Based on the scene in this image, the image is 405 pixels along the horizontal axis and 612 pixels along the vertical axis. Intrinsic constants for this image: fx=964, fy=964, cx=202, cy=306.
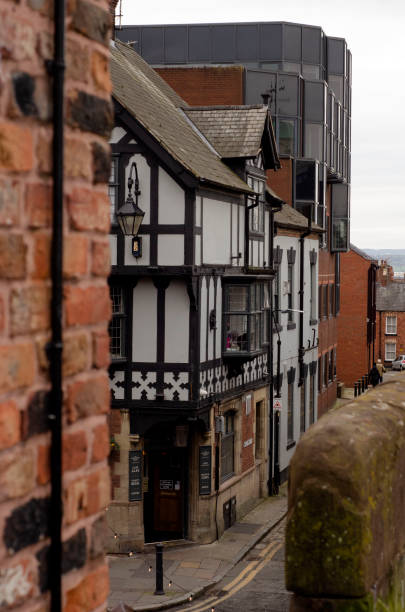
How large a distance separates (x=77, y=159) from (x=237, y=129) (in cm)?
2594

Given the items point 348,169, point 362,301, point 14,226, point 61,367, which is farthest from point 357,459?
point 362,301

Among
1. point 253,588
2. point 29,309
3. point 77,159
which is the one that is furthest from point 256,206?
point 29,309

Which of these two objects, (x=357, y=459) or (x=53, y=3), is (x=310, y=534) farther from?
(x=53, y=3)

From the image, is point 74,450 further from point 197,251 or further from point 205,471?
point 205,471

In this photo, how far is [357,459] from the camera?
4758 millimetres

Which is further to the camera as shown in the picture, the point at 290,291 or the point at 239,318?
the point at 290,291

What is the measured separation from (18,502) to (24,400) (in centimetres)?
34

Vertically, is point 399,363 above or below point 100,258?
below

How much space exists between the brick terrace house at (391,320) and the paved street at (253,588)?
59.4m

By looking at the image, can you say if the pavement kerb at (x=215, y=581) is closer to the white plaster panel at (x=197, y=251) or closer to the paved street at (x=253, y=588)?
the paved street at (x=253, y=588)

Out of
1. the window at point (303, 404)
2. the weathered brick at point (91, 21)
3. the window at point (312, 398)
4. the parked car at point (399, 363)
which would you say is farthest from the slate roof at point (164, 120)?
the parked car at point (399, 363)

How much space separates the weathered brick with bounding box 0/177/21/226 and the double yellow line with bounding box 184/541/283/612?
1762 cm

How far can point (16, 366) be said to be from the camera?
315 cm

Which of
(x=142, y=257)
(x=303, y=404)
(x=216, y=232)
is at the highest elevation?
(x=216, y=232)
